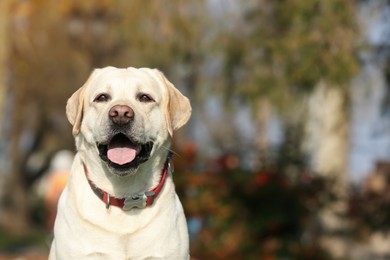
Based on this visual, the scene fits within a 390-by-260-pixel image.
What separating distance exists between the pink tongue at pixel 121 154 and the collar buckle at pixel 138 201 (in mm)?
300

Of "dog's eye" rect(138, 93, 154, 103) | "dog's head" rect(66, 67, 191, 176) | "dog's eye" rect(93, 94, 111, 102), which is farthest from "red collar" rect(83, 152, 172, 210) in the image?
"dog's eye" rect(138, 93, 154, 103)

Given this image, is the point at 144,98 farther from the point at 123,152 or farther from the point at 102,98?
the point at 123,152

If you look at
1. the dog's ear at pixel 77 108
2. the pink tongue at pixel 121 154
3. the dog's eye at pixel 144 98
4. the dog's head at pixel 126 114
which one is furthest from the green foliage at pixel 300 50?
the pink tongue at pixel 121 154

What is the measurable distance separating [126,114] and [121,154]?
0.85ft

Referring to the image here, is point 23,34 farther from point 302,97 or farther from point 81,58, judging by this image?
point 302,97

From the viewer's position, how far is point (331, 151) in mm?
16750

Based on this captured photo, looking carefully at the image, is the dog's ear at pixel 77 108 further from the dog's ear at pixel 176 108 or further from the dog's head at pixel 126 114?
the dog's ear at pixel 176 108

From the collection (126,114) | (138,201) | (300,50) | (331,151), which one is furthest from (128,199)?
(331,151)

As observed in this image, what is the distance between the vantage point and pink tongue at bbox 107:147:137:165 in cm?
561

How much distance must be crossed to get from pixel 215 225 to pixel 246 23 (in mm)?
3827

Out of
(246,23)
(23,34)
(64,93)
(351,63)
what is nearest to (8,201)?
(64,93)

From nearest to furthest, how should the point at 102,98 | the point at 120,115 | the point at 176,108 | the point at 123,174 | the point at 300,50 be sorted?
the point at 120,115
the point at 123,174
the point at 102,98
the point at 176,108
the point at 300,50

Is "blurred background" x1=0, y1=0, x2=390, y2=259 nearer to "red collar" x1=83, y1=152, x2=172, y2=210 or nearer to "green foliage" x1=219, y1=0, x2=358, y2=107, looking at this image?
"green foliage" x1=219, y1=0, x2=358, y2=107

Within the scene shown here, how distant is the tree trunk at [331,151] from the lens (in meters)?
14.6
